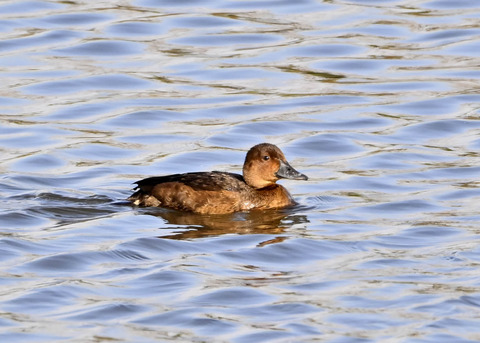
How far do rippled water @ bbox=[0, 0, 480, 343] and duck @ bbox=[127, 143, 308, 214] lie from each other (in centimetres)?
15

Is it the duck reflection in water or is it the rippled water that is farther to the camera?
the duck reflection in water

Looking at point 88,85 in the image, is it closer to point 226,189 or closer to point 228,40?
point 228,40

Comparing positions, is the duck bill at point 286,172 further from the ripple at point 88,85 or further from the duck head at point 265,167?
the ripple at point 88,85

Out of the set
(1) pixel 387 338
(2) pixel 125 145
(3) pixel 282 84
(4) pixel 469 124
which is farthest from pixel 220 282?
(3) pixel 282 84

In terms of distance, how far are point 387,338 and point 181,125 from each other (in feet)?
22.8

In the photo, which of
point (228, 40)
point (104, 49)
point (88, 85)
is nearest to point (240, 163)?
point (88, 85)

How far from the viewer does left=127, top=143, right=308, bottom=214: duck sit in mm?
11148

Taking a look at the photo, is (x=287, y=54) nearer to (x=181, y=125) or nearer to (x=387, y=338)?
(x=181, y=125)

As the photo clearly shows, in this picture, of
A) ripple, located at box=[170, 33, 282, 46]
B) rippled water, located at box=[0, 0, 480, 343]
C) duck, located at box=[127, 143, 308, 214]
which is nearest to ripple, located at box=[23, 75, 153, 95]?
rippled water, located at box=[0, 0, 480, 343]

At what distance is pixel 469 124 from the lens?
14.2 m

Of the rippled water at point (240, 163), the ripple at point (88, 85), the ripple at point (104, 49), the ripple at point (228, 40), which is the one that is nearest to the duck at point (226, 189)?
the rippled water at point (240, 163)

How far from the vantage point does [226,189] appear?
11.2m

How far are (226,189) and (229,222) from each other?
0.41 metres

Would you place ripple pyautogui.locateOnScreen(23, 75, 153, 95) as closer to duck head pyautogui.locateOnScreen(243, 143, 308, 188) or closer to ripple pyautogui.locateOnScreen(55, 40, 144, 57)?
ripple pyautogui.locateOnScreen(55, 40, 144, 57)
